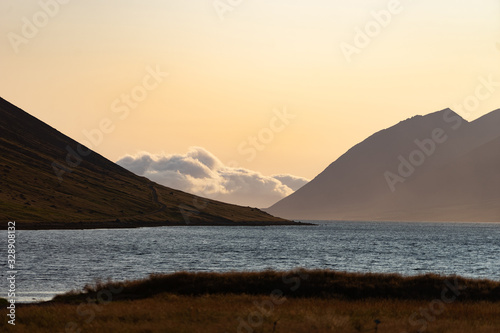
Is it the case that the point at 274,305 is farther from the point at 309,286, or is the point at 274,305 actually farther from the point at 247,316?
the point at 309,286

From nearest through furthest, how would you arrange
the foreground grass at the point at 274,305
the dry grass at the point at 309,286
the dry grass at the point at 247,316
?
the dry grass at the point at 247,316 → the foreground grass at the point at 274,305 → the dry grass at the point at 309,286

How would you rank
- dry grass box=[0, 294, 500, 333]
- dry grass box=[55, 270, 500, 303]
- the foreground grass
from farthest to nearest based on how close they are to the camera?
1. dry grass box=[55, 270, 500, 303]
2. the foreground grass
3. dry grass box=[0, 294, 500, 333]

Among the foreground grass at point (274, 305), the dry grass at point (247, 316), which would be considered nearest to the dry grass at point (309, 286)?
the foreground grass at point (274, 305)

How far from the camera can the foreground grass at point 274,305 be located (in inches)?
1277

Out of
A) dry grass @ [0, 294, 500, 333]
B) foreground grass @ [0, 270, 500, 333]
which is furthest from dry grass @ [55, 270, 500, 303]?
dry grass @ [0, 294, 500, 333]

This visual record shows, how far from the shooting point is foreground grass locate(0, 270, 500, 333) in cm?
3244

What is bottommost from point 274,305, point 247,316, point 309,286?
point 247,316

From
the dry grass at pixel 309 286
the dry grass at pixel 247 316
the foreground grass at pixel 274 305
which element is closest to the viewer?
the dry grass at pixel 247 316

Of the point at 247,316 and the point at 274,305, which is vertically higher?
the point at 274,305

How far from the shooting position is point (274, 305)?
3994 centimetres

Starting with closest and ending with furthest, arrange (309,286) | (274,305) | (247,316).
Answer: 1. (247,316)
2. (274,305)
3. (309,286)

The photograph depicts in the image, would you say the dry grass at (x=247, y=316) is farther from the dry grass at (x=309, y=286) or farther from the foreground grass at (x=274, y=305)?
the dry grass at (x=309, y=286)

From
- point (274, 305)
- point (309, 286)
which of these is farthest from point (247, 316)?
point (309, 286)

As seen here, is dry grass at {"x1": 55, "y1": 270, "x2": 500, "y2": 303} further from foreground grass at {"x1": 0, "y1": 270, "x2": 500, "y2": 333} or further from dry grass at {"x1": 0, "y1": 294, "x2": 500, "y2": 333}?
dry grass at {"x1": 0, "y1": 294, "x2": 500, "y2": 333}
